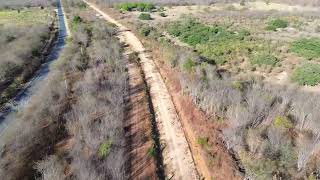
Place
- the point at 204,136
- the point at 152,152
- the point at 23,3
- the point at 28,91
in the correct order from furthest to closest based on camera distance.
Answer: the point at 23,3 < the point at 28,91 < the point at 204,136 < the point at 152,152

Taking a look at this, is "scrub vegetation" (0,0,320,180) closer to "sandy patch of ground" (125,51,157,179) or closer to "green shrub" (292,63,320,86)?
"green shrub" (292,63,320,86)

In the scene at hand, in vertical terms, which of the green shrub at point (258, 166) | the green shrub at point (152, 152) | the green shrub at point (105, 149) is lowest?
the green shrub at point (152, 152)

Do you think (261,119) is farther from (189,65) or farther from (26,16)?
(26,16)

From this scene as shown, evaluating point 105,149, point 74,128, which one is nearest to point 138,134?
point 105,149

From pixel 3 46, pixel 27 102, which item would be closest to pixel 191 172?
pixel 27 102

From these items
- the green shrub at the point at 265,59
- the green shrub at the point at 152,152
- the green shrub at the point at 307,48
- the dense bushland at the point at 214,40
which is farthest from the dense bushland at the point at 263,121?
the green shrub at the point at 307,48

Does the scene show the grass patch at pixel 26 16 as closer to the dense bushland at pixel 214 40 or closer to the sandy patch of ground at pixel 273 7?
the dense bushland at pixel 214 40

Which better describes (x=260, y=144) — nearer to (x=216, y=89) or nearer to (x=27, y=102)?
(x=216, y=89)
